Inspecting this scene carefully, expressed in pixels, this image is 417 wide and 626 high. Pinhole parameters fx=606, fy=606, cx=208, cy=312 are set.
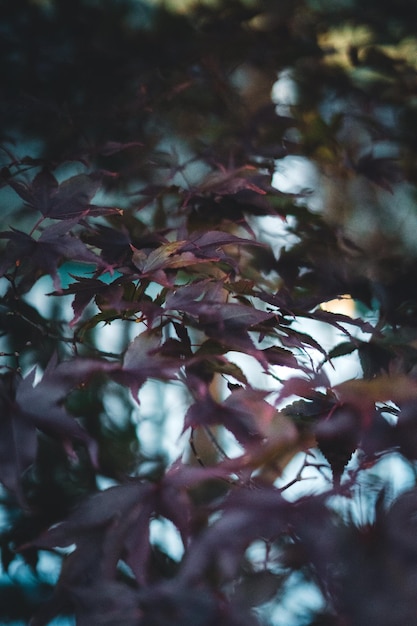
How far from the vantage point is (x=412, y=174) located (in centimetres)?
137

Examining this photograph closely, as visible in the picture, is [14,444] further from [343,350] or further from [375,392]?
[343,350]

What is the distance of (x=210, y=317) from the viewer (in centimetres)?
62

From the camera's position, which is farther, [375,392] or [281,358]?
[281,358]

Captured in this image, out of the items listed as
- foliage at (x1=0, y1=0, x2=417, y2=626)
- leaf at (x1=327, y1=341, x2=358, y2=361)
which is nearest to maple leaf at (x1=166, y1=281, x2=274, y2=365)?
foliage at (x1=0, y1=0, x2=417, y2=626)

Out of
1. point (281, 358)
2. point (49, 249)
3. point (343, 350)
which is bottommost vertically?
point (343, 350)

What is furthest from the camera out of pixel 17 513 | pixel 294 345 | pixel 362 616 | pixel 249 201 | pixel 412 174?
pixel 412 174

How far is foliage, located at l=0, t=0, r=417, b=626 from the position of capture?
1.57 ft

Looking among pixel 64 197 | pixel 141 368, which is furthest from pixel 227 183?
pixel 141 368

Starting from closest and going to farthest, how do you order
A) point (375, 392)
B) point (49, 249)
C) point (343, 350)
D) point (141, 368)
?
point (375, 392) < point (141, 368) < point (49, 249) < point (343, 350)

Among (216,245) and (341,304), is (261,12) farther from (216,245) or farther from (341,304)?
(216,245)

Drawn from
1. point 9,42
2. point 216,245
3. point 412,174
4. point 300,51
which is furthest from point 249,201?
point 9,42

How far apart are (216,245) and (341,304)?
0.89m

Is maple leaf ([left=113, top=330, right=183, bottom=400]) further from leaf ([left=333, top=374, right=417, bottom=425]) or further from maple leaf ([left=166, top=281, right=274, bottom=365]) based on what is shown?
leaf ([left=333, top=374, right=417, bottom=425])

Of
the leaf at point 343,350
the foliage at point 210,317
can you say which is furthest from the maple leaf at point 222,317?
the leaf at point 343,350
